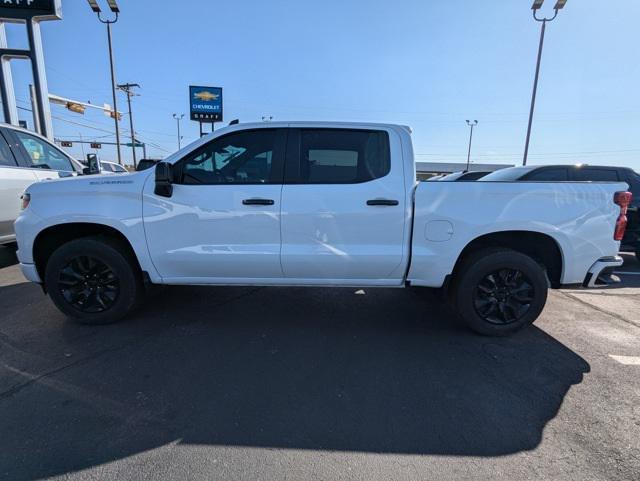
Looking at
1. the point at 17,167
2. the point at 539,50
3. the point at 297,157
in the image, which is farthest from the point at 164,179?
the point at 539,50

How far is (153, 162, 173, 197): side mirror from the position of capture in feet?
10.6

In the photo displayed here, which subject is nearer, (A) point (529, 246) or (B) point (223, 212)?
(B) point (223, 212)

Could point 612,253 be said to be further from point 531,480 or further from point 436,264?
point 531,480

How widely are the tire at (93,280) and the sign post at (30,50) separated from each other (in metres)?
9.79

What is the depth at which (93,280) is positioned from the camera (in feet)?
11.8

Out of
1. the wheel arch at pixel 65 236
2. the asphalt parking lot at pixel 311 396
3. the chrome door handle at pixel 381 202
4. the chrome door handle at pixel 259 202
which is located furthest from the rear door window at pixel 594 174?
the wheel arch at pixel 65 236

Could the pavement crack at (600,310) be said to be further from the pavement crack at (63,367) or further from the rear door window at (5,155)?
the rear door window at (5,155)

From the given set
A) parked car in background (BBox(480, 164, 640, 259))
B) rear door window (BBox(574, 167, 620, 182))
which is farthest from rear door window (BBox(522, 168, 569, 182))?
rear door window (BBox(574, 167, 620, 182))

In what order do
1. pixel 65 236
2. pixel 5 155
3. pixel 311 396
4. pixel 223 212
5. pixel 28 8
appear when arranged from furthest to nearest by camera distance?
pixel 28 8 → pixel 5 155 → pixel 65 236 → pixel 223 212 → pixel 311 396

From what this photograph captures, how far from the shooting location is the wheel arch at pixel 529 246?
346 cm

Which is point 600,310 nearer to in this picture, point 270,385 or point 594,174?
point 594,174

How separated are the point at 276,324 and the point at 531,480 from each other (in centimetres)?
248

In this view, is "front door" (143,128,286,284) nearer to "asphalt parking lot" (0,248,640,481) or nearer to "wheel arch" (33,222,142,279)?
Result: "wheel arch" (33,222,142,279)

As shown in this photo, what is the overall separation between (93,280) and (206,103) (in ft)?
80.5
